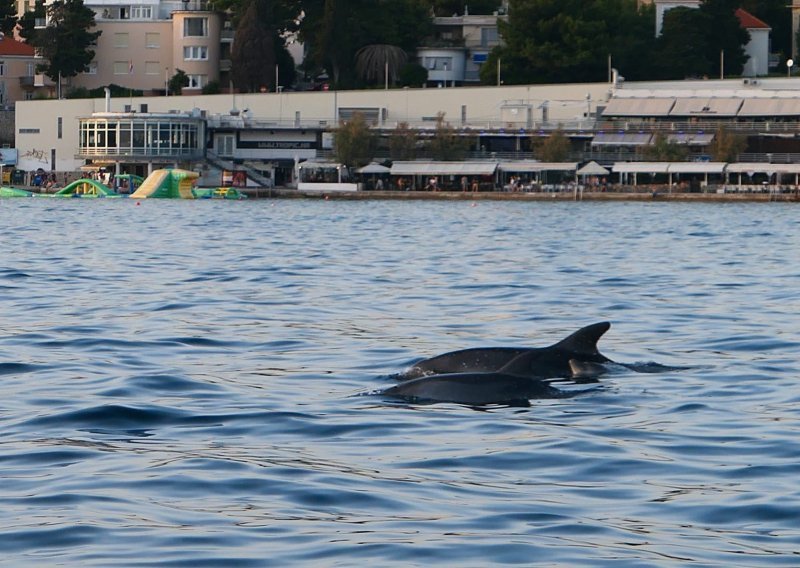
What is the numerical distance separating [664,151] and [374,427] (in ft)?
302

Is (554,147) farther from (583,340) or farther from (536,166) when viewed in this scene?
(583,340)

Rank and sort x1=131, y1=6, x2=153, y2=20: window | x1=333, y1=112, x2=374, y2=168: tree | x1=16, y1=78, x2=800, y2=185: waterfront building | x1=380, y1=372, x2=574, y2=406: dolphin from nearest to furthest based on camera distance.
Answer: x1=380, y1=372, x2=574, y2=406: dolphin
x1=16, y1=78, x2=800, y2=185: waterfront building
x1=333, y1=112, x2=374, y2=168: tree
x1=131, y1=6, x2=153, y2=20: window

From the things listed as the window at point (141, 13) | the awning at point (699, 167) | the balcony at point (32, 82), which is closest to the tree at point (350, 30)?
the window at point (141, 13)

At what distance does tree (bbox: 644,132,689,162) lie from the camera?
103 m

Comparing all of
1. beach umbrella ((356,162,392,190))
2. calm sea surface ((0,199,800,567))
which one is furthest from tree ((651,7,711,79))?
calm sea surface ((0,199,800,567))

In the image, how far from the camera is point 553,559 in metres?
9.18

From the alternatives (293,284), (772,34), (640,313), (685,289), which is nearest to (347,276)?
(293,284)

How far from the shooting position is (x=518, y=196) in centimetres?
10219

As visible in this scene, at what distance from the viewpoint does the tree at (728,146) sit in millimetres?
102062

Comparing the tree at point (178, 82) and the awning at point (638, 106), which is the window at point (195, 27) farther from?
the awning at point (638, 106)

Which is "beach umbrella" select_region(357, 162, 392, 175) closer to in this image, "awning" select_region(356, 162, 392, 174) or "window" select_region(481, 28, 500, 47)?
"awning" select_region(356, 162, 392, 174)

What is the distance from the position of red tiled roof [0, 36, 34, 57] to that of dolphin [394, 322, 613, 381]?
A: 11422 cm

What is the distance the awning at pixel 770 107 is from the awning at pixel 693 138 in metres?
2.44

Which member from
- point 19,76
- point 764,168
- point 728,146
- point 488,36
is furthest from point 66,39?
point 764,168
